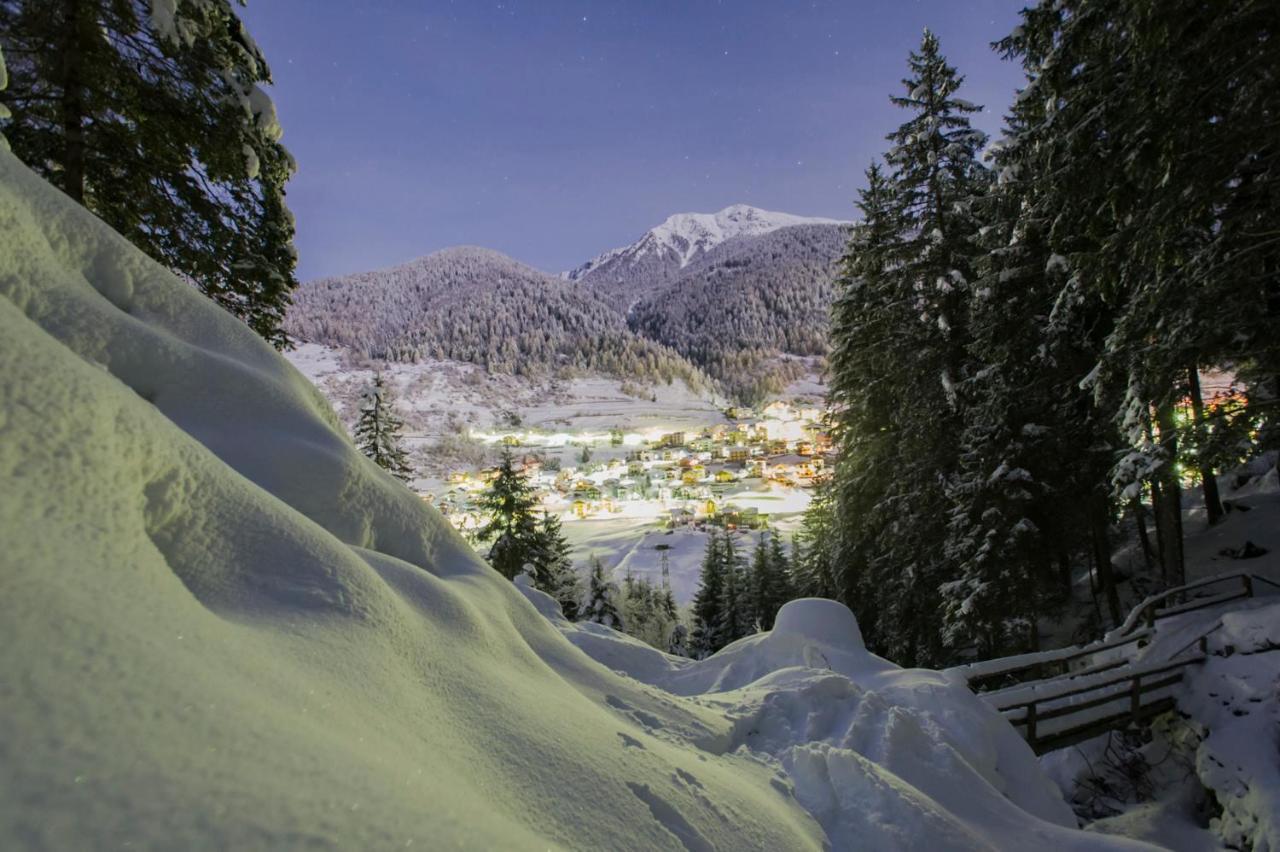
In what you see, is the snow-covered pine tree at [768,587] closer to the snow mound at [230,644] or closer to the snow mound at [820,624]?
the snow mound at [820,624]

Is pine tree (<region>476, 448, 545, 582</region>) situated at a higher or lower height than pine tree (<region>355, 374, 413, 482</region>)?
lower

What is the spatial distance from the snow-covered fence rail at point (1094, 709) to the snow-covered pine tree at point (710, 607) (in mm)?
36511

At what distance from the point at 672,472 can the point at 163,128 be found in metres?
130

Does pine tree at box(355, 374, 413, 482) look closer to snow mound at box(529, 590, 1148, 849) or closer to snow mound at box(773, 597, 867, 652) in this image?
snow mound at box(529, 590, 1148, 849)

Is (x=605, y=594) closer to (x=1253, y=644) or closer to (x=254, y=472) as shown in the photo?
Result: (x=1253, y=644)

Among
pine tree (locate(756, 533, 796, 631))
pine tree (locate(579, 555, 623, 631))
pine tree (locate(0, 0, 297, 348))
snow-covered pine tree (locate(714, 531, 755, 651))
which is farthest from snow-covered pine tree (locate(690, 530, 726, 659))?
pine tree (locate(0, 0, 297, 348))

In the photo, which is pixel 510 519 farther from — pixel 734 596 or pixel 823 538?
pixel 734 596

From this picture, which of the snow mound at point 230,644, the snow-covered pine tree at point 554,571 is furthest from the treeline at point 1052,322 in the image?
the snow-covered pine tree at point 554,571

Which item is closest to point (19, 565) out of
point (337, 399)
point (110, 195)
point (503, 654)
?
point (503, 654)

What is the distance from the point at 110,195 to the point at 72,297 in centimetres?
686

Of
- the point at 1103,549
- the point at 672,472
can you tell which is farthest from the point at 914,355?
the point at 672,472

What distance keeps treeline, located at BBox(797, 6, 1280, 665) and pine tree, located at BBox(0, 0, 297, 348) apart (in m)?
11.7

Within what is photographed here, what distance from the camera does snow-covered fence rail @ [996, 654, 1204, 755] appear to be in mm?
7480

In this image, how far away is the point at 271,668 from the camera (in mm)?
1700
